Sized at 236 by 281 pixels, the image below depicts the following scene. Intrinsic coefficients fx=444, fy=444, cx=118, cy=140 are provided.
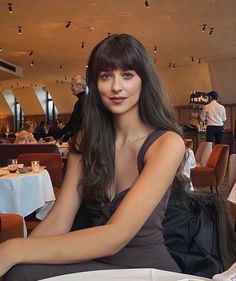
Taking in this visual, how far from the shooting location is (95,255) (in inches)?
39.9

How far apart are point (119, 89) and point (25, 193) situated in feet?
9.47

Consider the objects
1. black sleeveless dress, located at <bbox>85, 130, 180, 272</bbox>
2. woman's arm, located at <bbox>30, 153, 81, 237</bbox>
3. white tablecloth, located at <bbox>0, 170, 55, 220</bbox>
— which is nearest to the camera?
black sleeveless dress, located at <bbox>85, 130, 180, 272</bbox>

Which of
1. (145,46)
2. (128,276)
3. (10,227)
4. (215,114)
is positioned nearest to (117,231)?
(128,276)

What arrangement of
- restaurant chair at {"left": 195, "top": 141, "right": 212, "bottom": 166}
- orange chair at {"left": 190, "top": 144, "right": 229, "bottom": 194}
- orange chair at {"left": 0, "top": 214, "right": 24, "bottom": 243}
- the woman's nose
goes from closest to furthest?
the woman's nose < orange chair at {"left": 0, "top": 214, "right": 24, "bottom": 243} < orange chair at {"left": 190, "top": 144, "right": 229, "bottom": 194} < restaurant chair at {"left": 195, "top": 141, "right": 212, "bottom": 166}

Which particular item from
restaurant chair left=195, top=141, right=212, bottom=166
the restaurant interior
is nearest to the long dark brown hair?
the restaurant interior

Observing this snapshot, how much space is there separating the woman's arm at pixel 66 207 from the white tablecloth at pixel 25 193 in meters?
2.56

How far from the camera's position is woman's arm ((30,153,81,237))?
1337 mm

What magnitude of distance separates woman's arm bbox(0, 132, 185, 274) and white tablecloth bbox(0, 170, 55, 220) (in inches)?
112

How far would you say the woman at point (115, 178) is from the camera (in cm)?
100

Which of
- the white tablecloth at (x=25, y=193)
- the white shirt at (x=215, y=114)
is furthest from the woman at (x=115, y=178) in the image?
the white shirt at (x=215, y=114)

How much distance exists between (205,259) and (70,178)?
473 millimetres

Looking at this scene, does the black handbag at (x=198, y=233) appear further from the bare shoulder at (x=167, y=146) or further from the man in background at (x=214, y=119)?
the man in background at (x=214, y=119)

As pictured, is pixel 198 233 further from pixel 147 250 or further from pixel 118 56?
pixel 118 56

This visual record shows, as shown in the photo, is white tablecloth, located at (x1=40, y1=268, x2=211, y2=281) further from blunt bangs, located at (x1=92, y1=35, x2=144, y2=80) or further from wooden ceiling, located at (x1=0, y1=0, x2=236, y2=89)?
wooden ceiling, located at (x1=0, y1=0, x2=236, y2=89)
